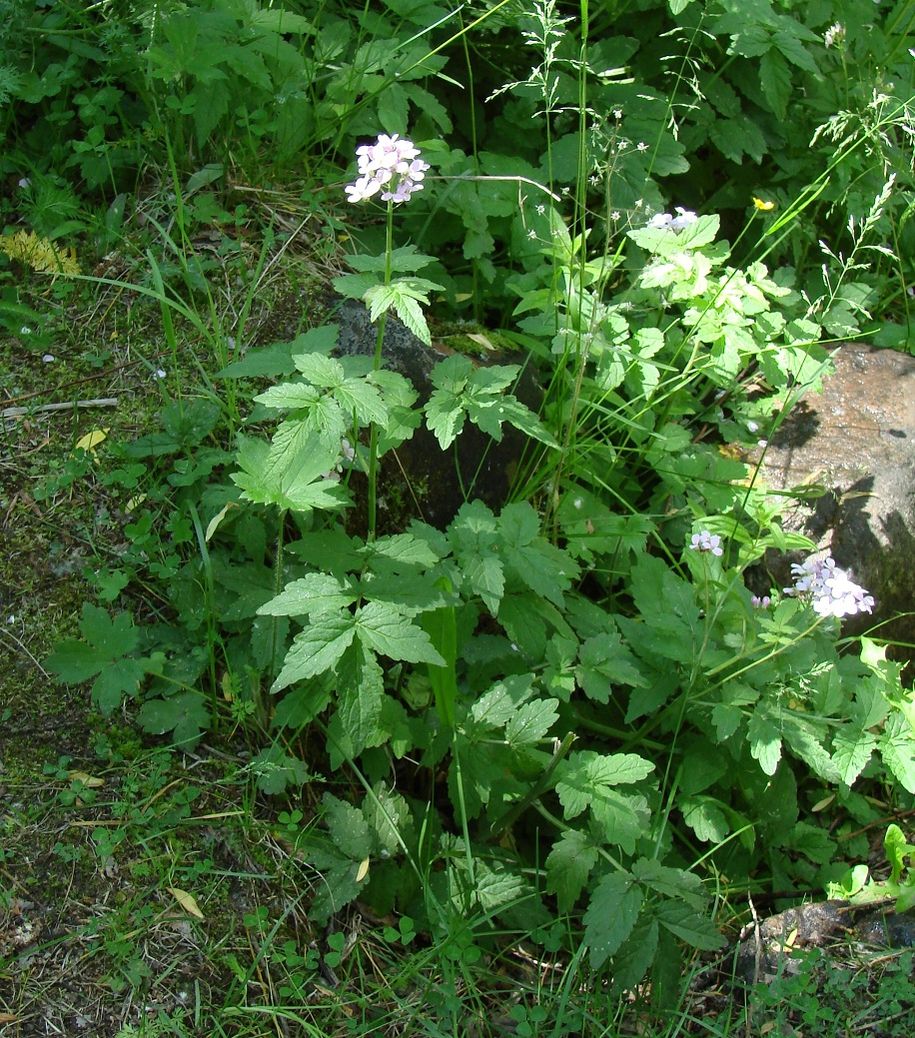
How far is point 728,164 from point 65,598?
2.91 metres

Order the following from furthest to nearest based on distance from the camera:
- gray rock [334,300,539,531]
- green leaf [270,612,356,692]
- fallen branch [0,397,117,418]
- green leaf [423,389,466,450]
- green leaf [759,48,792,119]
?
green leaf [759,48,792,119] → gray rock [334,300,539,531] → fallen branch [0,397,117,418] → green leaf [423,389,466,450] → green leaf [270,612,356,692]

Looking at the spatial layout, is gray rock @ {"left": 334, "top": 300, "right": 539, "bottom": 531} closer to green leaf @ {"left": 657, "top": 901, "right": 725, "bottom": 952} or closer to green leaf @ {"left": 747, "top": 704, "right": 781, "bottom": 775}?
green leaf @ {"left": 747, "top": 704, "right": 781, "bottom": 775}

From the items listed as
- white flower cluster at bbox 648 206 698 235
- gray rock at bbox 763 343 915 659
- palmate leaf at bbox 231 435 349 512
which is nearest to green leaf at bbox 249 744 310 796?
palmate leaf at bbox 231 435 349 512

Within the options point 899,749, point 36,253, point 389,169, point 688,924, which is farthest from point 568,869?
point 36,253

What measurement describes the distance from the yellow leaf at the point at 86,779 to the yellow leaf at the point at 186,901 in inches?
10.7

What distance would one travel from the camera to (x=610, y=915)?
207 centimetres

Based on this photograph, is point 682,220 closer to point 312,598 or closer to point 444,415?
point 444,415

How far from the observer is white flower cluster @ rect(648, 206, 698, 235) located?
117 inches

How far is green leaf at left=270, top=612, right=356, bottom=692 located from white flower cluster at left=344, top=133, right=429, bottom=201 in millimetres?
804

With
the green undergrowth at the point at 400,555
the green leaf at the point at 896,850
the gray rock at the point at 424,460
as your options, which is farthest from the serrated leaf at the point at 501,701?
the green leaf at the point at 896,850

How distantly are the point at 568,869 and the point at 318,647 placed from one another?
30.2 inches

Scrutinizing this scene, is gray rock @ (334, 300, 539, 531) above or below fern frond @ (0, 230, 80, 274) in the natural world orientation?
below

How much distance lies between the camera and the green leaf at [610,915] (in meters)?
2.04

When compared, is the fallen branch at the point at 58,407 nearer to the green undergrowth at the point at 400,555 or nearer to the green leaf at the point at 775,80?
the green undergrowth at the point at 400,555
